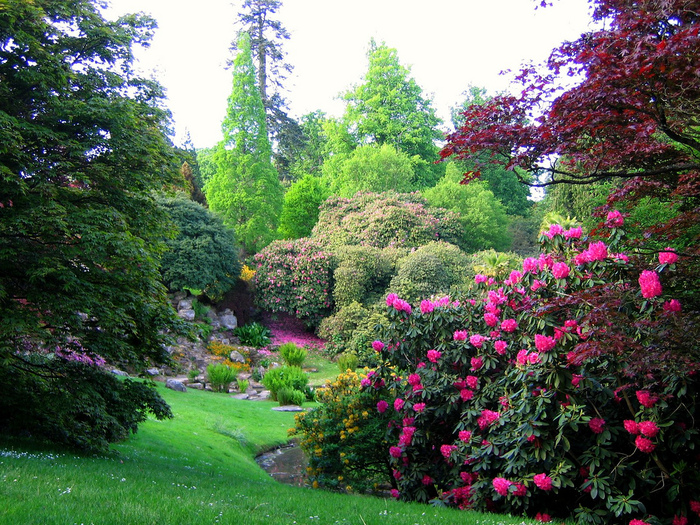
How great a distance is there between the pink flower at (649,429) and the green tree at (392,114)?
29857 mm

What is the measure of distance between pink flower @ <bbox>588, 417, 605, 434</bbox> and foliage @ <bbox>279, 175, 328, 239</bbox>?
23490 millimetres

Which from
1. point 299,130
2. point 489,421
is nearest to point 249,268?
point 299,130

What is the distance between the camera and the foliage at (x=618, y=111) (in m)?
3.60

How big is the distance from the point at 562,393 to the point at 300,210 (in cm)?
2328

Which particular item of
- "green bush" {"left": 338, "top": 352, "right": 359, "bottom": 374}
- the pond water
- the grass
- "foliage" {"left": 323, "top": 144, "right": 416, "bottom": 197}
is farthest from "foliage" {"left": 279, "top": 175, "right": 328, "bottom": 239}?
the grass

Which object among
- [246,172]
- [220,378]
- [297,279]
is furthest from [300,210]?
[220,378]

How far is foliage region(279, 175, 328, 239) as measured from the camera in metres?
28.0

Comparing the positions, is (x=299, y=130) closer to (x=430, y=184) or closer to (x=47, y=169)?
(x=430, y=184)

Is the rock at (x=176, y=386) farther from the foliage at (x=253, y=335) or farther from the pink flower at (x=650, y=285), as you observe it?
the pink flower at (x=650, y=285)

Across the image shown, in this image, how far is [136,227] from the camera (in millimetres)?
7176

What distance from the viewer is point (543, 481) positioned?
5121mm

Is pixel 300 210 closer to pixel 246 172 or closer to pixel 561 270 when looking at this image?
pixel 246 172

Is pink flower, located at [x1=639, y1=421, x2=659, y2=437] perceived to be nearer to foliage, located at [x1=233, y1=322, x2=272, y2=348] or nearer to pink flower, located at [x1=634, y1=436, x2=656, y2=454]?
pink flower, located at [x1=634, y1=436, x2=656, y2=454]

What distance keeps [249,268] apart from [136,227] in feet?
57.6
